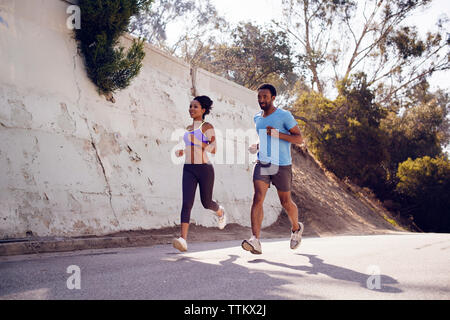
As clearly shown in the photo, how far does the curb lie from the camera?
595 cm

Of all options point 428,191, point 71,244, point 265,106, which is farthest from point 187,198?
point 428,191

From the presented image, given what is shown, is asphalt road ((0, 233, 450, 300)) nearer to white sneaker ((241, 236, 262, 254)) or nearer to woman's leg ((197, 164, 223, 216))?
white sneaker ((241, 236, 262, 254))

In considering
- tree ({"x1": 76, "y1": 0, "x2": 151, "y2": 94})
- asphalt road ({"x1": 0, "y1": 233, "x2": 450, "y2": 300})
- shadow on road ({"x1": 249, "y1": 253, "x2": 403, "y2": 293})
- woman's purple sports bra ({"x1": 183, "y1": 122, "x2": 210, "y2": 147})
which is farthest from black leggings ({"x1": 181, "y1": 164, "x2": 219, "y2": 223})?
tree ({"x1": 76, "y1": 0, "x2": 151, "y2": 94})

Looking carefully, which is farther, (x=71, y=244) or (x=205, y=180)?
(x=71, y=244)

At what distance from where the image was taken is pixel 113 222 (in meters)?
8.61

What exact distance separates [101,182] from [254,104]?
8.92m

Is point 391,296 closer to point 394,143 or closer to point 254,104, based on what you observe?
point 254,104

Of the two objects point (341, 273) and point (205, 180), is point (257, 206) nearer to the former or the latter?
point (205, 180)

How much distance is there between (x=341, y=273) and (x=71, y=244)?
3.90 meters

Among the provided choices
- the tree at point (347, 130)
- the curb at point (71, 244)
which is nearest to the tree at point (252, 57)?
the tree at point (347, 130)

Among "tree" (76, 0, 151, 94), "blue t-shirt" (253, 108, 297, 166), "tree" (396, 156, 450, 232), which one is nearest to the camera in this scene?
"blue t-shirt" (253, 108, 297, 166)

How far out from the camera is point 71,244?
677 centimetres

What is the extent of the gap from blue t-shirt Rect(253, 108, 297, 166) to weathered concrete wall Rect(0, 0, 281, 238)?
11.6 feet

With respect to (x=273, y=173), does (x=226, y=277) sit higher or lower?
lower
